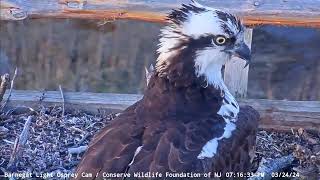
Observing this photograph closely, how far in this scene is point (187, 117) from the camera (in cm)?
436

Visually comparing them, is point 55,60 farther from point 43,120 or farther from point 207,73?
point 207,73

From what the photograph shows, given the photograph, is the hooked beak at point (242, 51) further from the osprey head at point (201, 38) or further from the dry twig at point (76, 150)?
the dry twig at point (76, 150)

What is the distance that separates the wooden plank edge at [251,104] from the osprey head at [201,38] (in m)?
1.05

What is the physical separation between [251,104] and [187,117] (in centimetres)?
142

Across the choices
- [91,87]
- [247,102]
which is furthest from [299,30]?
[247,102]

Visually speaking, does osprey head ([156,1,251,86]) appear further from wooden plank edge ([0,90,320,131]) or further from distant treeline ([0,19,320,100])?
distant treeline ([0,19,320,100])

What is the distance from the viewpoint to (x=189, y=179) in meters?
3.99

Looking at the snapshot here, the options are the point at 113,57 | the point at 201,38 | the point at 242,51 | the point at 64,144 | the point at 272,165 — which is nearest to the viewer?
the point at 201,38

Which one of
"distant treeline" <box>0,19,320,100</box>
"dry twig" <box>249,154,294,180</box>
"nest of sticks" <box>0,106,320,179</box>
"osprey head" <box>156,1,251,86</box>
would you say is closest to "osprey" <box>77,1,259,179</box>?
"osprey head" <box>156,1,251,86</box>

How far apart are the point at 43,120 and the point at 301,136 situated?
1682mm

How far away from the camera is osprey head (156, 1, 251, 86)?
453 centimetres

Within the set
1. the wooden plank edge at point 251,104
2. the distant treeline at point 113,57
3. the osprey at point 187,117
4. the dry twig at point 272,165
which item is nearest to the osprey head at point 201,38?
the osprey at point 187,117

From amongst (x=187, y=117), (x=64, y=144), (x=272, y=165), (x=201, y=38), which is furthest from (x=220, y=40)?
(x=64, y=144)

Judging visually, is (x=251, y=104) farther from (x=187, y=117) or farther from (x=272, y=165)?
(x=187, y=117)
